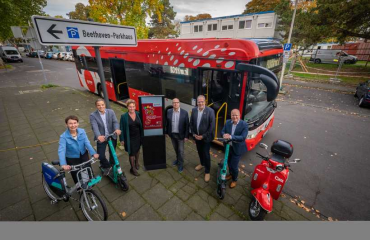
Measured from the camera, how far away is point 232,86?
4.51m

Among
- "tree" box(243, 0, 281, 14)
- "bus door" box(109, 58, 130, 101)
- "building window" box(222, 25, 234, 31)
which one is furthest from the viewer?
"tree" box(243, 0, 281, 14)

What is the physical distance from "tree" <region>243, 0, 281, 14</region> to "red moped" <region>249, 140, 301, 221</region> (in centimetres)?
3939

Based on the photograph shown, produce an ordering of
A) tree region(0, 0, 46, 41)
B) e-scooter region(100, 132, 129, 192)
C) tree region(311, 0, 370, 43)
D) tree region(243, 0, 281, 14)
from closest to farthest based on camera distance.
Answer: e-scooter region(100, 132, 129, 192) < tree region(311, 0, 370, 43) < tree region(0, 0, 46, 41) < tree region(243, 0, 281, 14)

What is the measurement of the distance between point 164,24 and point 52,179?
53280 mm

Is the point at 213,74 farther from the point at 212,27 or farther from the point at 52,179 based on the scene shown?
the point at 212,27

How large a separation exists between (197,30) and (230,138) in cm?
3310

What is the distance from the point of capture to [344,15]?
13.4 metres

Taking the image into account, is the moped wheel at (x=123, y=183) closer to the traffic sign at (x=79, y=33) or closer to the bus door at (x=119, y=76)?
the traffic sign at (x=79, y=33)

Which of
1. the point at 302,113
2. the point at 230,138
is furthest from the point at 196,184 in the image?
the point at 302,113

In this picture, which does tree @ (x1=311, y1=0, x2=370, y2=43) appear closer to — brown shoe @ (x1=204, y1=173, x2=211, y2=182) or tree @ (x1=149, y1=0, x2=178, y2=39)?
brown shoe @ (x1=204, y1=173, x2=211, y2=182)

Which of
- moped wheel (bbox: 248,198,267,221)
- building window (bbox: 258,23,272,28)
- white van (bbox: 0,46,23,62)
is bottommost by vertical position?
moped wheel (bbox: 248,198,267,221)

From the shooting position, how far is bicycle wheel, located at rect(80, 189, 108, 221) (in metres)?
2.93

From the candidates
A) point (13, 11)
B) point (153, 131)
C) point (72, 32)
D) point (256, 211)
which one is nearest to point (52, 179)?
point (153, 131)

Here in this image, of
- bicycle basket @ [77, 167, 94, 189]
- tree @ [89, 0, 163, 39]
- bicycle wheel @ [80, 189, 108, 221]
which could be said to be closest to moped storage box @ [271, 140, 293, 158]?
bicycle wheel @ [80, 189, 108, 221]
